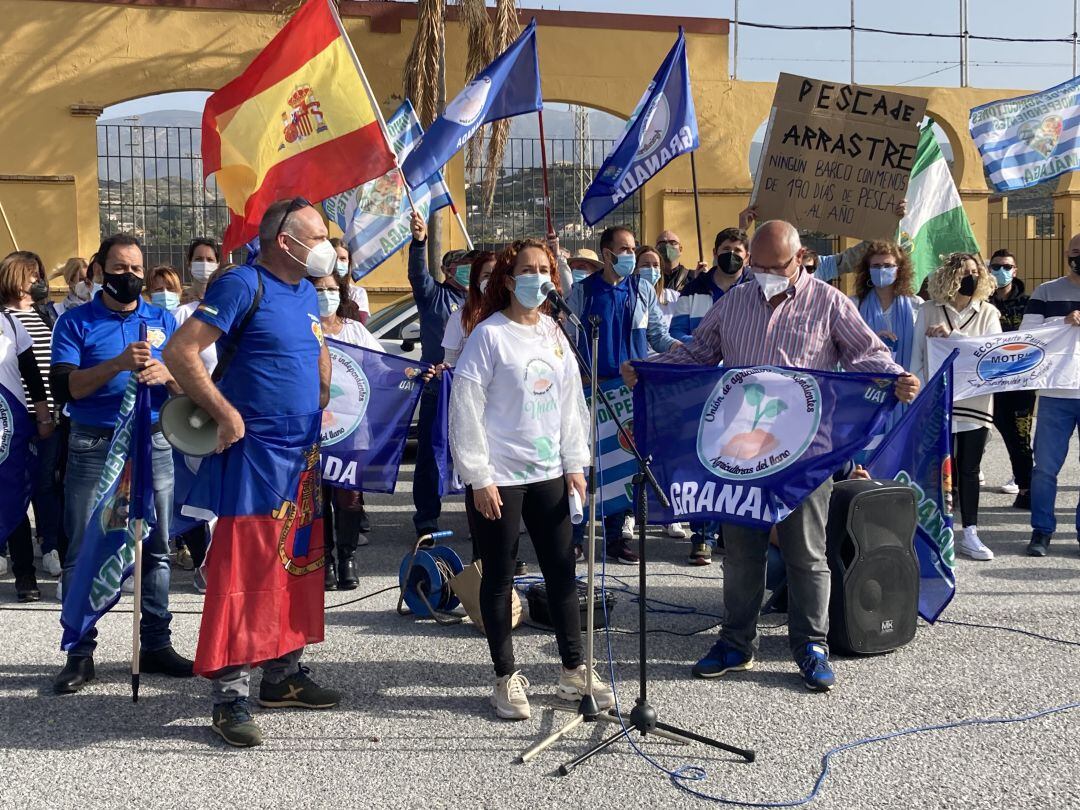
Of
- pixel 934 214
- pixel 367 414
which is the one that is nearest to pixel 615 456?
pixel 367 414

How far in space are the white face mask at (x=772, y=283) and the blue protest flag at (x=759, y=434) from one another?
14.1 inches

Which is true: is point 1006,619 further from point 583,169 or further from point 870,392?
point 583,169

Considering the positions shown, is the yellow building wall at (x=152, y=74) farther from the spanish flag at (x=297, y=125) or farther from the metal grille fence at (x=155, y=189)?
the spanish flag at (x=297, y=125)

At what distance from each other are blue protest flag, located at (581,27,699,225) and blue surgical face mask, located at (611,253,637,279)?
1593mm

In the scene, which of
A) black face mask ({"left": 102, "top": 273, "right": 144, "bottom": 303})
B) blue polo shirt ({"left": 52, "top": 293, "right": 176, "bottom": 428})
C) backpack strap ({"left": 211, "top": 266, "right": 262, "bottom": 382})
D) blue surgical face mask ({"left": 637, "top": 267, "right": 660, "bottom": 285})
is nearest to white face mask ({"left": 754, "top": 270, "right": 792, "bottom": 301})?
backpack strap ({"left": 211, "top": 266, "right": 262, "bottom": 382})

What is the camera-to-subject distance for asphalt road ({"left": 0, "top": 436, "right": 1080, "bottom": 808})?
14.3 ft

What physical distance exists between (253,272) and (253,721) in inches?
73.3

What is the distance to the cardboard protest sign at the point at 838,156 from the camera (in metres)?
9.45

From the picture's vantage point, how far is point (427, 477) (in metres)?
8.17

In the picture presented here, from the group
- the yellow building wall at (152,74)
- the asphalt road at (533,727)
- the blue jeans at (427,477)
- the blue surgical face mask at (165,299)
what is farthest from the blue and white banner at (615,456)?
the yellow building wall at (152,74)

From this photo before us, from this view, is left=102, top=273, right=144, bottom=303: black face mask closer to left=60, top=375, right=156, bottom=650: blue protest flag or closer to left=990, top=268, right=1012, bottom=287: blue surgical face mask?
left=60, top=375, right=156, bottom=650: blue protest flag

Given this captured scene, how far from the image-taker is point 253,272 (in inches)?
194

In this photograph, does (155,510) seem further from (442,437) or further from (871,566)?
(871,566)

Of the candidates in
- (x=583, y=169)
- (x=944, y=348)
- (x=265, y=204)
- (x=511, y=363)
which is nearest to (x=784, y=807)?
(x=511, y=363)
